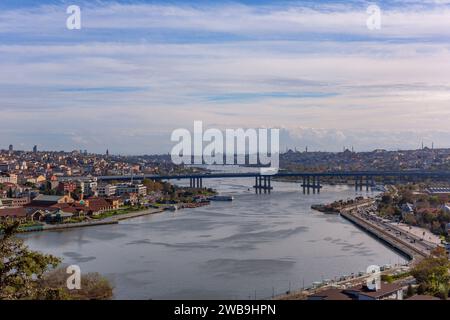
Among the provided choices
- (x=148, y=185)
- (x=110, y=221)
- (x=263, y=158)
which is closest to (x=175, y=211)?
(x=110, y=221)

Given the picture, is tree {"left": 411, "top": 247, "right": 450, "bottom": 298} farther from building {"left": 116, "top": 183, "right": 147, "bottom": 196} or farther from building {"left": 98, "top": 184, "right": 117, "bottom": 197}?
building {"left": 98, "top": 184, "right": 117, "bottom": 197}

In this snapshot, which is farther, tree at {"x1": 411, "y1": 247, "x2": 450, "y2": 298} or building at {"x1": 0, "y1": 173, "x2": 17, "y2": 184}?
building at {"x1": 0, "y1": 173, "x2": 17, "y2": 184}

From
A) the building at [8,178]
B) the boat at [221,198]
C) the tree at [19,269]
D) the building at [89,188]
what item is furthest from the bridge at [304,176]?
the tree at [19,269]

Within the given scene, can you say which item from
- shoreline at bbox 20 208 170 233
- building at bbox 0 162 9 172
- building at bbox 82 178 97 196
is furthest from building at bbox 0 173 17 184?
shoreline at bbox 20 208 170 233

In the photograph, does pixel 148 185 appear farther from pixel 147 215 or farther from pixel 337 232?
pixel 337 232
